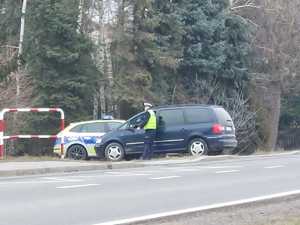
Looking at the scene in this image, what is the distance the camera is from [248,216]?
10.9m

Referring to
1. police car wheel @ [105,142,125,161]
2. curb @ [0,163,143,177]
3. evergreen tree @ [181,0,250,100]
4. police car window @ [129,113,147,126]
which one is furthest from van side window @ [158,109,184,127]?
evergreen tree @ [181,0,250,100]

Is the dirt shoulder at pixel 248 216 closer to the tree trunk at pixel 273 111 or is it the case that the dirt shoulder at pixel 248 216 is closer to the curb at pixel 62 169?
the curb at pixel 62 169

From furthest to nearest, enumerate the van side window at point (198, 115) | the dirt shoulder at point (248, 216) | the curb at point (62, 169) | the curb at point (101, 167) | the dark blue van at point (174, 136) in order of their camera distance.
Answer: the van side window at point (198, 115) → the dark blue van at point (174, 136) → the curb at point (101, 167) → the curb at point (62, 169) → the dirt shoulder at point (248, 216)

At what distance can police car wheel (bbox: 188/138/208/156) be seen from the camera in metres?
26.0

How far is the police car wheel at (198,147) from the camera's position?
85.1ft

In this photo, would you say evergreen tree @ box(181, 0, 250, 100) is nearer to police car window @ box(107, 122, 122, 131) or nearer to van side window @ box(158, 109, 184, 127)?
police car window @ box(107, 122, 122, 131)

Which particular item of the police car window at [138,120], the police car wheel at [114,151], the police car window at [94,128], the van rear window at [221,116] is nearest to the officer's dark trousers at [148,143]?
the police car window at [138,120]

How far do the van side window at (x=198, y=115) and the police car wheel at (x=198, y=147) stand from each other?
0.67 meters

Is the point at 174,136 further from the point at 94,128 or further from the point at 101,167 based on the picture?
the point at 101,167

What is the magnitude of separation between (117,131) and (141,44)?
13.0 metres

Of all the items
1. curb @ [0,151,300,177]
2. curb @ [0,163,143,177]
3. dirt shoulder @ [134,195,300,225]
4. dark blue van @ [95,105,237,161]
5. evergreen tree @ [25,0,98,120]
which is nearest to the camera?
dirt shoulder @ [134,195,300,225]

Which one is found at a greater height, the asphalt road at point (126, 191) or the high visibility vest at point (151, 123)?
the high visibility vest at point (151, 123)

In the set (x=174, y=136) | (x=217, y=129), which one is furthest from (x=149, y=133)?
(x=217, y=129)

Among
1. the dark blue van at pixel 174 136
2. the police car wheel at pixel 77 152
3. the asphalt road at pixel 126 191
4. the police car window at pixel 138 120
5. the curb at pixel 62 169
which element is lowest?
the asphalt road at pixel 126 191
